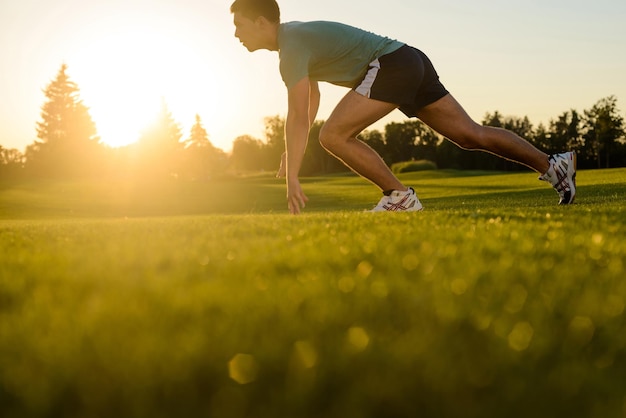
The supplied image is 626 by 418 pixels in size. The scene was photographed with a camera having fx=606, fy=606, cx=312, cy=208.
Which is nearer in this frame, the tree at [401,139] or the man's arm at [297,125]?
the man's arm at [297,125]

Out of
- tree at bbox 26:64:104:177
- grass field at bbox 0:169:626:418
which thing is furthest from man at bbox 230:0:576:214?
tree at bbox 26:64:104:177

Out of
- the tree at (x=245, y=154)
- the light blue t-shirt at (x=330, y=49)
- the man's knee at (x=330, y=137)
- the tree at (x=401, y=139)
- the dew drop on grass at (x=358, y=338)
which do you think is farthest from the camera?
the tree at (x=245, y=154)

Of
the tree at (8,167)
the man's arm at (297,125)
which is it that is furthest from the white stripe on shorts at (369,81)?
the tree at (8,167)

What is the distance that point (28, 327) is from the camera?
1.81 metres

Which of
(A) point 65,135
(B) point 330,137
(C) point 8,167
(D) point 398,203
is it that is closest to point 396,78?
(B) point 330,137

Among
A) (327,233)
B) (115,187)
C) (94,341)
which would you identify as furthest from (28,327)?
(115,187)

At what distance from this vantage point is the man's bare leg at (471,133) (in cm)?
647

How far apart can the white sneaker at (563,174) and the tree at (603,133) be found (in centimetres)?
6490

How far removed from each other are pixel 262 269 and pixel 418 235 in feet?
4.45

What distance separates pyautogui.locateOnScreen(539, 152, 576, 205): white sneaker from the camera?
6691mm

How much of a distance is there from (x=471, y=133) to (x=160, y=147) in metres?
74.1

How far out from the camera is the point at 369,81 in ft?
20.1

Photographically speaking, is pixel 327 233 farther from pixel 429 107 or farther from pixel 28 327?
pixel 429 107

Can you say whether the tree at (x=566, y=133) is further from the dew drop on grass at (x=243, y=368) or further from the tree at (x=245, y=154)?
the dew drop on grass at (x=243, y=368)
